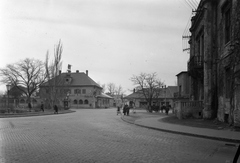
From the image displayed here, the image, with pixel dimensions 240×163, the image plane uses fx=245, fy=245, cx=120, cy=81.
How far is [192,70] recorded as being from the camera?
77.9 feet

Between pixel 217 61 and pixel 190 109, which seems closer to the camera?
pixel 217 61

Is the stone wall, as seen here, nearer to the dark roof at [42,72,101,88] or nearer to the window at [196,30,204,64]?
the window at [196,30,204,64]

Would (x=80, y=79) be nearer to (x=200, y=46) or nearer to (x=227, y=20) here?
(x=200, y=46)

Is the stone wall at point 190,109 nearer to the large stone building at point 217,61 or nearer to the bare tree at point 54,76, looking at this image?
the large stone building at point 217,61

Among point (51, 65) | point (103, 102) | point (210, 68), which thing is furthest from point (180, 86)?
point (103, 102)

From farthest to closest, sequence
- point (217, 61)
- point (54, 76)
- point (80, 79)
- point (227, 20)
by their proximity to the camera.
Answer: point (80, 79)
point (54, 76)
point (217, 61)
point (227, 20)

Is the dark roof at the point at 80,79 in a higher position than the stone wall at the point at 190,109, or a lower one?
higher

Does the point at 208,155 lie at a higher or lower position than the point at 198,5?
lower

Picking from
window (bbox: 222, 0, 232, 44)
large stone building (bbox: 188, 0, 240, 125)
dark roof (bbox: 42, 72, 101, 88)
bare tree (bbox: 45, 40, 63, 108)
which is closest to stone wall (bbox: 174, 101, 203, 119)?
large stone building (bbox: 188, 0, 240, 125)

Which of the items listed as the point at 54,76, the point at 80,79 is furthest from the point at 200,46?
the point at 80,79

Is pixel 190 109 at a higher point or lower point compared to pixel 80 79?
lower

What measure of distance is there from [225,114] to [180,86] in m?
19.2

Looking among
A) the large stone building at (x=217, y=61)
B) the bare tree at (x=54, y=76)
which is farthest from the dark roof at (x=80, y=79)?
the large stone building at (x=217, y=61)

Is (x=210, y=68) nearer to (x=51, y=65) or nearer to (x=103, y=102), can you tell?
(x=51, y=65)
